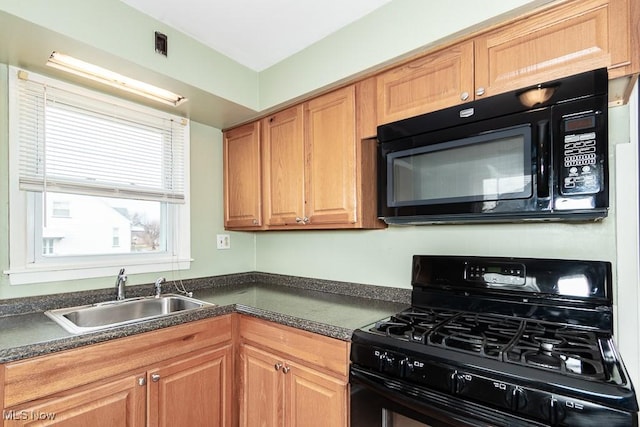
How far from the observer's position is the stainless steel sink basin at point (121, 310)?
1609 mm

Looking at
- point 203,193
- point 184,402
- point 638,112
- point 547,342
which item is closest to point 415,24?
point 638,112

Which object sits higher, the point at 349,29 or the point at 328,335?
the point at 349,29

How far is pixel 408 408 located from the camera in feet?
3.61

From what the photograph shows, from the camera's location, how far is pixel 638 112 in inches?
45.6

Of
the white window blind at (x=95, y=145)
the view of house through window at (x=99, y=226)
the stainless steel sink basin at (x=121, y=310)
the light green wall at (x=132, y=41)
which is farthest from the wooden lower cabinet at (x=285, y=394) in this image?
the light green wall at (x=132, y=41)

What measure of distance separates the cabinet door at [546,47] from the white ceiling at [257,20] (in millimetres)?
590

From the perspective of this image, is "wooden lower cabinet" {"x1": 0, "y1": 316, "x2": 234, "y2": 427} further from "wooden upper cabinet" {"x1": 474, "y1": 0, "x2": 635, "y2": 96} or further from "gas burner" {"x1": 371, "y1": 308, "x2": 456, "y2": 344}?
"wooden upper cabinet" {"x1": 474, "y1": 0, "x2": 635, "y2": 96}

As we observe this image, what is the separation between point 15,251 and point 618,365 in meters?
2.40

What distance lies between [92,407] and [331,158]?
1.50 metres

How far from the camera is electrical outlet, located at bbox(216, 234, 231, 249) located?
2447 millimetres

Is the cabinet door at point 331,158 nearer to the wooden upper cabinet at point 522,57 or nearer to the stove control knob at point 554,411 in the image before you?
the wooden upper cabinet at point 522,57

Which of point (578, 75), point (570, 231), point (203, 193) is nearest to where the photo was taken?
point (578, 75)

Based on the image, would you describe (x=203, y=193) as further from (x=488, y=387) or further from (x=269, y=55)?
(x=488, y=387)

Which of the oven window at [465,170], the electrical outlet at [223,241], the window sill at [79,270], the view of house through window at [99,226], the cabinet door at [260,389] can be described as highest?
the oven window at [465,170]
